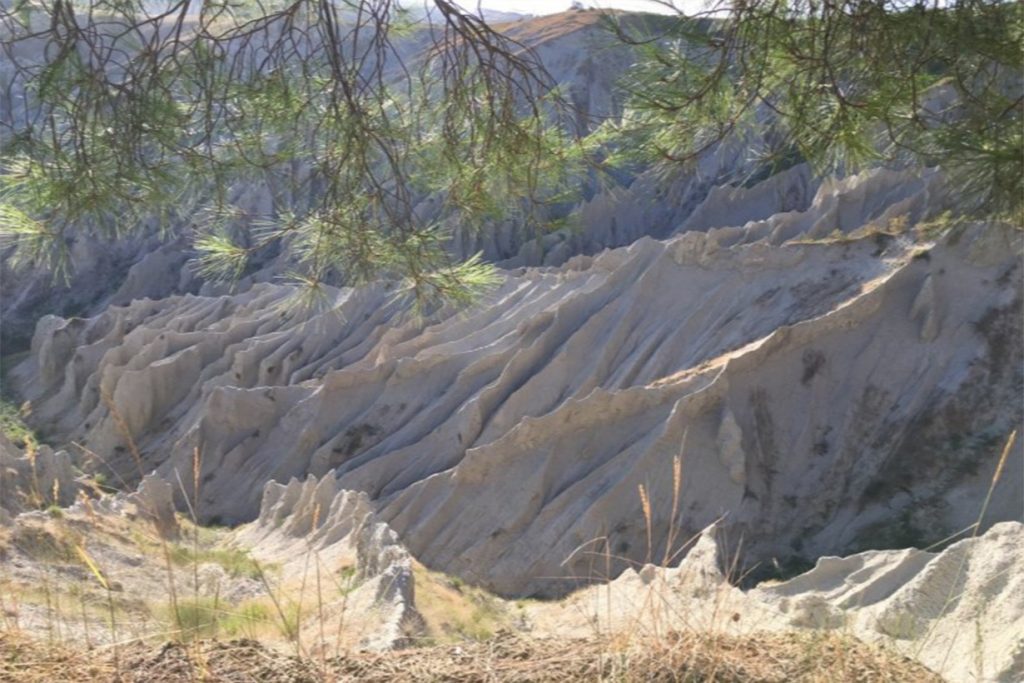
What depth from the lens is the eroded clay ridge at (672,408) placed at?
18453mm

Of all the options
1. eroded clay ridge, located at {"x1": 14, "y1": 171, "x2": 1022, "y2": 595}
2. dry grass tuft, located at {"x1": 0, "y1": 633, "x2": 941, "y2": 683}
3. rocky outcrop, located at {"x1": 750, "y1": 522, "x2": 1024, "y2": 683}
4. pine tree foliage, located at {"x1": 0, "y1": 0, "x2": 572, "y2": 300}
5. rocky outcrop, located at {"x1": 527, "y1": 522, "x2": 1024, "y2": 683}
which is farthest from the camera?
eroded clay ridge, located at {"x1": 14, "y1": 171, "x2": 1022, "y2": 595}

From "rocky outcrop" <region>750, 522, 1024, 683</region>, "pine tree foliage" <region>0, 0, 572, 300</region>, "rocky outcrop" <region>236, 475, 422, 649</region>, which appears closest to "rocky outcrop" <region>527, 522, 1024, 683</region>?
"rocky outcrop" <region>750, 522, 1024, 683</region>

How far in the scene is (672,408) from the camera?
19.8 meters

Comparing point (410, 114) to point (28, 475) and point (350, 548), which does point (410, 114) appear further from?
point (28, 475)

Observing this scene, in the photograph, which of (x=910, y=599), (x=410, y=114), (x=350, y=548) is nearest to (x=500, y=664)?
(x=410, y=114)

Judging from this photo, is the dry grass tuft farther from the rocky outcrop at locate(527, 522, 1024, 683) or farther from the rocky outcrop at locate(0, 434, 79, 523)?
the rocky outcrop at locate(0, 434, 79, 523)

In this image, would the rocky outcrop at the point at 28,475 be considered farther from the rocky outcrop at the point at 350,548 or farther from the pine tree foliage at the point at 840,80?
the pine tree foliage at the point at 840,80

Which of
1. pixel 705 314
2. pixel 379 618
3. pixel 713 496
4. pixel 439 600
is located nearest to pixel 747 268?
pixel 705 314

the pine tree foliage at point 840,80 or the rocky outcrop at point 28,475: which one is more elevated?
the pine tree foliage at point 840,80

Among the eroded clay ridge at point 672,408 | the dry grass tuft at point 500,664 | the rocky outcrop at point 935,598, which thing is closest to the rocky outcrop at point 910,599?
the rocky outcrop at point 935,598

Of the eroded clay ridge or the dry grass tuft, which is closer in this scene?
the dry grass tuft

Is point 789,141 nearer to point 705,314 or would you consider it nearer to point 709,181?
point 705,314

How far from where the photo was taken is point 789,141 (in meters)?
4.80

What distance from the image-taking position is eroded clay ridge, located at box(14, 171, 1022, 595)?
727 inches
